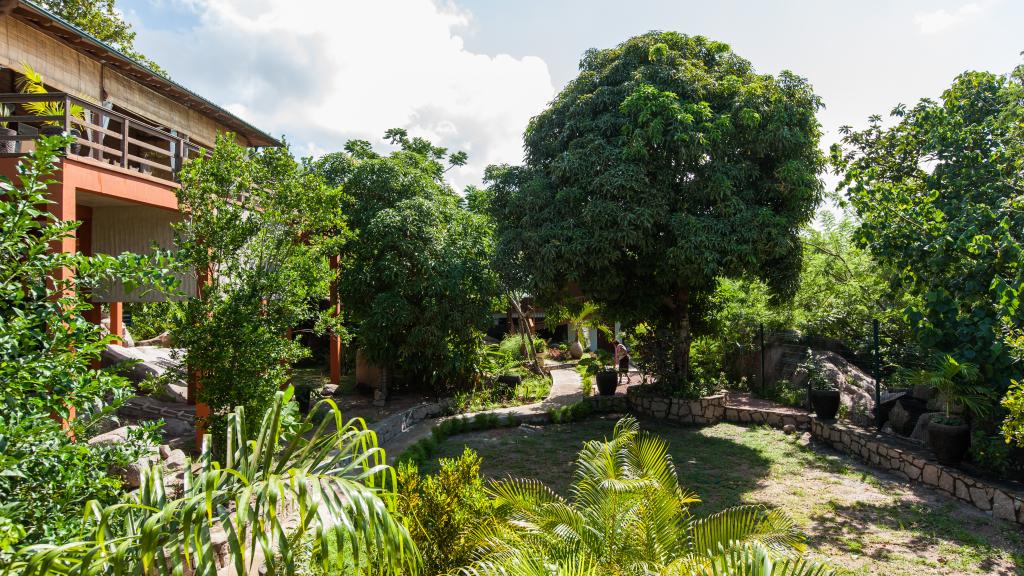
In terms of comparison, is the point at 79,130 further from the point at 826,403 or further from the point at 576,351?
the point at 576,351

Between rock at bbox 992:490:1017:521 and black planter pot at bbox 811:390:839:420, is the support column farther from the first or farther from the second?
black planter pot at bbox 811:390:839:420

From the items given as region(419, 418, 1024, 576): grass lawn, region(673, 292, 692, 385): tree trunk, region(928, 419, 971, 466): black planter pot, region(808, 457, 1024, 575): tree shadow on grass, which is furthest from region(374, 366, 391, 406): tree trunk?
region(928, 419, 971, 466): black planter pot

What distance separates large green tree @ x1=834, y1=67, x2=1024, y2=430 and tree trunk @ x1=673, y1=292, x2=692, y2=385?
4.36m

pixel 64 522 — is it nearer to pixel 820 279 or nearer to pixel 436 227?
pixel 436 227

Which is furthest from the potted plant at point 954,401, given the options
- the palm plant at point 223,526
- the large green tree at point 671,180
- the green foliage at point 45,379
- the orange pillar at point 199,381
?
the orange pillar at point 199,381

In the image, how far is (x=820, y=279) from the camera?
15.7 metres

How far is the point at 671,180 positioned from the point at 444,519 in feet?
30.1

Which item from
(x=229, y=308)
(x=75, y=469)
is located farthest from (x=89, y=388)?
(x=229, y=308)

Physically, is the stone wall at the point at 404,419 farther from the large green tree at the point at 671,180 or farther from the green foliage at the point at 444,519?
the green foliage at the point at 444,519

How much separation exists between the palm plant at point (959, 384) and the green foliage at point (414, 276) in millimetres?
8616

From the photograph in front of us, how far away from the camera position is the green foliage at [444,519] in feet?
14.3

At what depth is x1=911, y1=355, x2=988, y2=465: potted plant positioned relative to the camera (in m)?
8.13

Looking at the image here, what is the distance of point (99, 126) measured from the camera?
9.52 metres

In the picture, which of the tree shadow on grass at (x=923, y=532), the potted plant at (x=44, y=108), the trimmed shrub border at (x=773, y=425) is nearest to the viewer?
the potted plant at (x=44, y=108)
